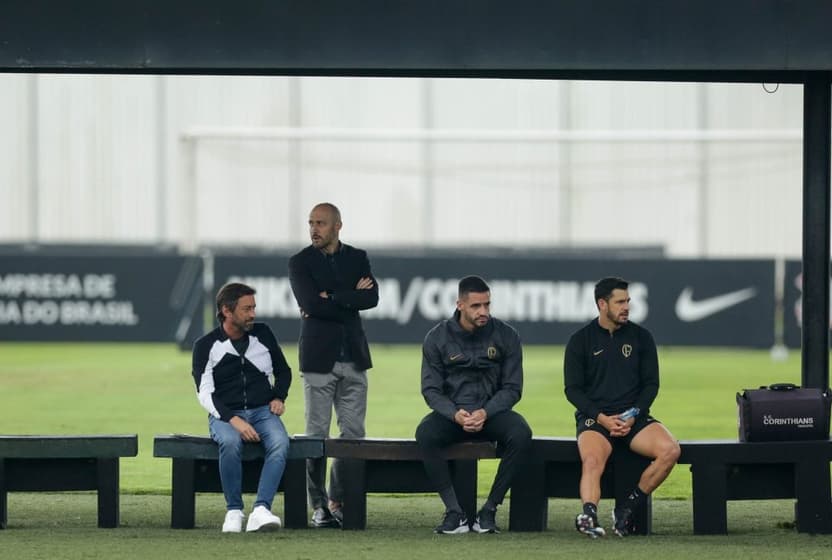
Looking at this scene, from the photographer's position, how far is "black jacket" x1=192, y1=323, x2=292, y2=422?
26.3 feet

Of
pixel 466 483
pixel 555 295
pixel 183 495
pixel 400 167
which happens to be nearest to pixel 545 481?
pixel 466 483

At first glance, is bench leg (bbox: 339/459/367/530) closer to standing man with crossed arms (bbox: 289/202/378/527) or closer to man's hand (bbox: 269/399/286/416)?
standing man with crossed arms (bbox: 289/202/378/527)

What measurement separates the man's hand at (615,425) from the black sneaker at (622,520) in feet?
1.19

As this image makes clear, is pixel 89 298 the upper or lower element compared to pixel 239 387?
lower

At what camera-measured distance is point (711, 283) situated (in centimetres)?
2048

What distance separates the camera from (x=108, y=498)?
7.94 m

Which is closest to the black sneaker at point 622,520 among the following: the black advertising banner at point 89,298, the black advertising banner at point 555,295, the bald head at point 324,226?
the bald head at point 324,226

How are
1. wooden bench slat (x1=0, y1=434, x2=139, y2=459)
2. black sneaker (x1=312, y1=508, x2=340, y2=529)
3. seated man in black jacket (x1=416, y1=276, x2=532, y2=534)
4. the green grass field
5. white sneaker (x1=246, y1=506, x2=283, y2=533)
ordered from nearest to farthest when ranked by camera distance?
1. the green grass field
2. white sneaker (x1=246, y1=506, x2=283, y2=533)
3. seated man in black jacket (x1=416, y1=276, x2=532, y2=534)
4. wooden bench slat (x1=0, y1=434, x2=139, y2=459)
5. black sneaker (x1=312, y1=508, x2=340, y2=529)

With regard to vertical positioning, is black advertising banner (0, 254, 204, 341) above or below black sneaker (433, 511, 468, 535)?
above

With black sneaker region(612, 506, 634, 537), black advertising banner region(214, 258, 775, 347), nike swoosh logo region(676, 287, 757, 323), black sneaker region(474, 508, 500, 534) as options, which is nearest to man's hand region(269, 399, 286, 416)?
black sneaker region(474, 508, 500, 534)

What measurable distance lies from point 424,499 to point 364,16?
3.04 metres

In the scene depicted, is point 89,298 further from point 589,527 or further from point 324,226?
point 589,527

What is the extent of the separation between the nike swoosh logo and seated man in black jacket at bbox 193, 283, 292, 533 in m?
12.9

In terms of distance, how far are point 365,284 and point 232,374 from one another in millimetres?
891
